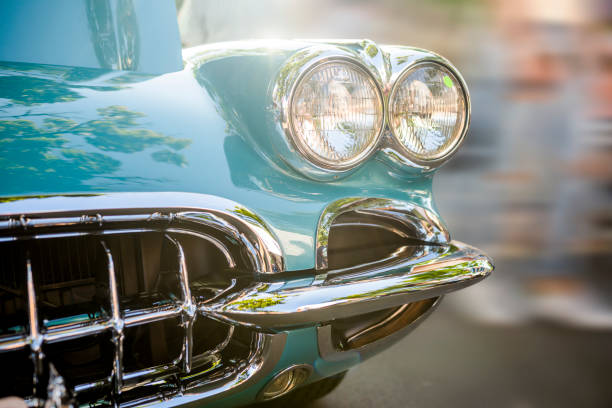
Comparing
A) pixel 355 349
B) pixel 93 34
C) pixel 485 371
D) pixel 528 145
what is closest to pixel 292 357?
pixel 355 349

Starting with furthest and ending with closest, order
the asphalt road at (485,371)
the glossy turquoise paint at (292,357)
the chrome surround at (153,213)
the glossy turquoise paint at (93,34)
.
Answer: the asphalt road at (485,371)
the glossy turquoise paint at (93,34)
the glossy turquoise paint at (292,357)
the chrome surround at (153,213)

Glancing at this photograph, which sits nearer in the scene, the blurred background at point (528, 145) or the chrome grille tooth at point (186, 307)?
the chrome grille tooth at point (186, 307)

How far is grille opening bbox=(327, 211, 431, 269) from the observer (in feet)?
3.53

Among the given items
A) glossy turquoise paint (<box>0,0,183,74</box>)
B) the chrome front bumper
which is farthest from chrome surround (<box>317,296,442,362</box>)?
glossy turquoise paint (<box>0,0,183,74</box>)

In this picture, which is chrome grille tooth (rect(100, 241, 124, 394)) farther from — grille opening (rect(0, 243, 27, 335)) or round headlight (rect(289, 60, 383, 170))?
round headlight (rect(289, 60, 383, 170))

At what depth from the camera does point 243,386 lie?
91 cm

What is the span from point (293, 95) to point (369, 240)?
1.44ft

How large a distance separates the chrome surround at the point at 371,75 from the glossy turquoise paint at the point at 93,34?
0.36 metres

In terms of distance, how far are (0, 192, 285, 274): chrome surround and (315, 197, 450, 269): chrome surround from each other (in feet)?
0.33

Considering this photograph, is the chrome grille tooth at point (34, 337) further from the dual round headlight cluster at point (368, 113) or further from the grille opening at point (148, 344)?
the dual round headlight cluster at point (368, 113)

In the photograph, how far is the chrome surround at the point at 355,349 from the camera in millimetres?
979

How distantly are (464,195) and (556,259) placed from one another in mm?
720

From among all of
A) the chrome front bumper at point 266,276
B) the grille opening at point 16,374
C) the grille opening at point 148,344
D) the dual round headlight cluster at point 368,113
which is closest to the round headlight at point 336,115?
the dual round headlight cluster at point 368,113

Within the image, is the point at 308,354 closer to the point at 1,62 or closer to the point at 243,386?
the point at 243,386
